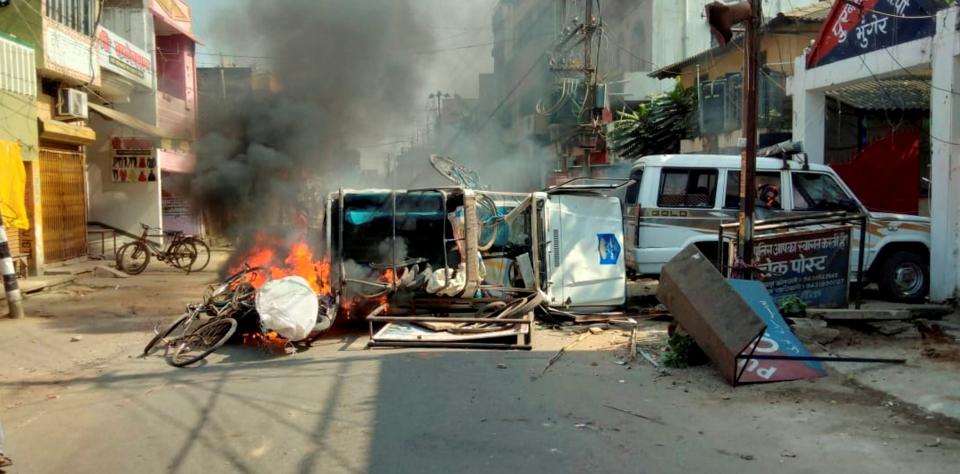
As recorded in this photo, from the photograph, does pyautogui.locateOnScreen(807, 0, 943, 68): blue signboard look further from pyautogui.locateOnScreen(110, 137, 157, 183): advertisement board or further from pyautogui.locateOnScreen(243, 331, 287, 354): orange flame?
pyautogui.locateOnScreen(110, 137, 157, 183): advertisement board

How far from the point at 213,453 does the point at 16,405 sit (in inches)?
87.8

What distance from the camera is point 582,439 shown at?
4125 mm

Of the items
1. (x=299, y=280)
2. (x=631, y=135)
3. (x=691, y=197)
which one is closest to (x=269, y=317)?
(x=299, y=280)

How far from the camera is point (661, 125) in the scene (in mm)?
18453

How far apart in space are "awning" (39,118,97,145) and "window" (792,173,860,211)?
1278 centimetres

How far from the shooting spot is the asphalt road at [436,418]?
12.4 ft

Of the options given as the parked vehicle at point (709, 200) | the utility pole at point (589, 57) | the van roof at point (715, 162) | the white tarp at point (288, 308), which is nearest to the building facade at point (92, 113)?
the white tarp at point (288, 308)

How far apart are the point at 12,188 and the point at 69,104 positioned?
167 inches

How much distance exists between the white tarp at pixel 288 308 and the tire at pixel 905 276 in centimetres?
697

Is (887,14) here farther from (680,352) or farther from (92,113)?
(92,113)

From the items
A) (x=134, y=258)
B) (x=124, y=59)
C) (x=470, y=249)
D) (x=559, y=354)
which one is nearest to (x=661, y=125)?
(x=470, y=249)

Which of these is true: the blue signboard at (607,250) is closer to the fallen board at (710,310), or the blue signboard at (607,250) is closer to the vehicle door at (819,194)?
the fallen board at (710,310)

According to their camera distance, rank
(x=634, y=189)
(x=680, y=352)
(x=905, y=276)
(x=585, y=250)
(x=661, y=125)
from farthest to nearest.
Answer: (x=661, y=125), (x=634, y=189), (x=905, y=276), (x=585, y=250), (x=680, y=352)

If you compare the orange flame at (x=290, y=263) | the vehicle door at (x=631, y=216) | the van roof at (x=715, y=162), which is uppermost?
the van roof at (x=715, y=162)
